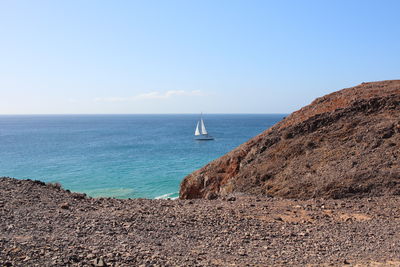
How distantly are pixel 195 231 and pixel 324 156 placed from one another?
759 cm

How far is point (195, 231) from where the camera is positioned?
332 inches

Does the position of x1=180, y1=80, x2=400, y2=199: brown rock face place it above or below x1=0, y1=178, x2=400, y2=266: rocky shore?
above

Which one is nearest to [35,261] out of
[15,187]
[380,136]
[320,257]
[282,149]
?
[320,257]

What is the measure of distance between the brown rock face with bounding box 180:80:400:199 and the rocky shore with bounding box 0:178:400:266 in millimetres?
910

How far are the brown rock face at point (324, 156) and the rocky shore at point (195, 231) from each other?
91 cm

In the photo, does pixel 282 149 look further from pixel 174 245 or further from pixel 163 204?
pixel 174 245

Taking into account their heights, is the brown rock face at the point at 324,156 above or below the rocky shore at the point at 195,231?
above

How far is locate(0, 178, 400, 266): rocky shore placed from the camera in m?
6.30

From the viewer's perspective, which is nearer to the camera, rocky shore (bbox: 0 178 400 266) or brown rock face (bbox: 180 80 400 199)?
rocky shore (bbox: 0 178 400 266)

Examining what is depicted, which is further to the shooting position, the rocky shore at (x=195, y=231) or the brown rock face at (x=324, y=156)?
the brown rock face at (x=324, y=156)

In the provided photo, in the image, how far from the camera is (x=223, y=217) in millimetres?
9586

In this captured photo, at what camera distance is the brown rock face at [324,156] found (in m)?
12.2

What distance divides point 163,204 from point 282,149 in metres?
6.45

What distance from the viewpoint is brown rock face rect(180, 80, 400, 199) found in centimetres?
1223
